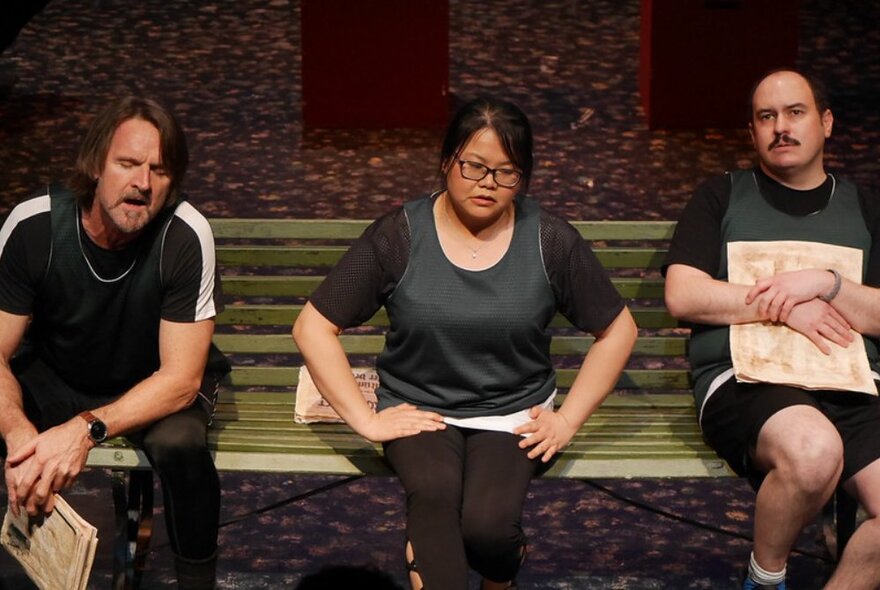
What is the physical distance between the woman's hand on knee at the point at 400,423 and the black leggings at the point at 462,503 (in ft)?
0.06

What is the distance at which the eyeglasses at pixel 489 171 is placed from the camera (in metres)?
3.41

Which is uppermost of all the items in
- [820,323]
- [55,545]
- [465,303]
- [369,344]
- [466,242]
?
[466,242]

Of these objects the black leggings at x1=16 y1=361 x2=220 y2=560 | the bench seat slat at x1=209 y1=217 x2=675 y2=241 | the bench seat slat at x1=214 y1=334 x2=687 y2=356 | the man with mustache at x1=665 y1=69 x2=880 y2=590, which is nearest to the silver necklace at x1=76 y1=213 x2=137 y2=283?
the black leggings at x1=16 y1=361 x2=220 y2=560

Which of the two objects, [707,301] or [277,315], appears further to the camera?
[277,315]

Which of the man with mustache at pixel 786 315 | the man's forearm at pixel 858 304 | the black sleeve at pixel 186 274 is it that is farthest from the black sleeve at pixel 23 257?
the man's forearm at pixel 858 304

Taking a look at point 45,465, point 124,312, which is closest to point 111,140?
point 124,312

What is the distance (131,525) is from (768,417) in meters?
1.70

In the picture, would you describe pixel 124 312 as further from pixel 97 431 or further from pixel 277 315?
pixel 277 315

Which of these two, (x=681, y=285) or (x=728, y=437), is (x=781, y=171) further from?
(x=728, y=437)

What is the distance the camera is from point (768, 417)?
11.5 feet

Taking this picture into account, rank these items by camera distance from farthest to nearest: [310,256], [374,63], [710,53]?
[374,63] < [710,53] < [310,256]

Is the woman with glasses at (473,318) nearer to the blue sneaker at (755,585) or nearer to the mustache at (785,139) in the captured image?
the blue sneaker at (755,585)

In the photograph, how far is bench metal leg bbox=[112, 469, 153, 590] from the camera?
3.82m

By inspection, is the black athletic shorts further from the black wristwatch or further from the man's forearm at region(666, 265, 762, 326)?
the black wristwatch
